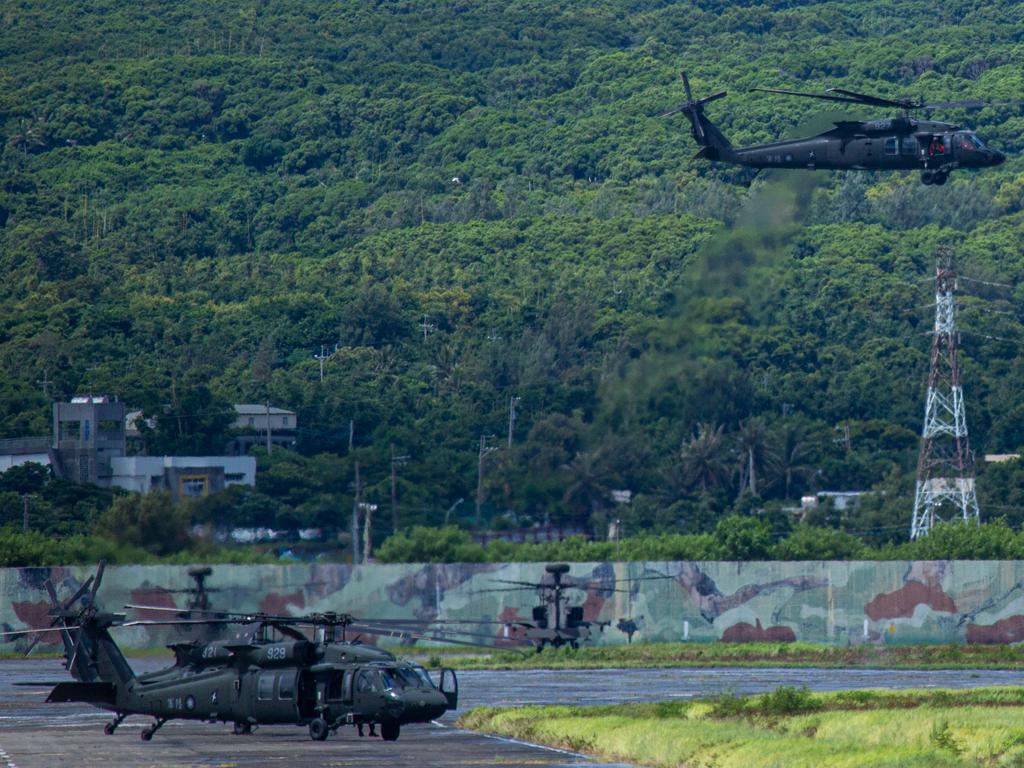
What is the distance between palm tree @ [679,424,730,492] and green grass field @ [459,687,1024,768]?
62.6 m

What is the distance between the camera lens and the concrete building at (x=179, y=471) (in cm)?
10756

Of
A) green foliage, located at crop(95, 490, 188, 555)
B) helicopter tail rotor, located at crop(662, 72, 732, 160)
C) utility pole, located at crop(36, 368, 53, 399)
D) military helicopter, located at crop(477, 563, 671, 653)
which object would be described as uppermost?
helicopter tail rotor, located at crop(662, 72, 732, 160)

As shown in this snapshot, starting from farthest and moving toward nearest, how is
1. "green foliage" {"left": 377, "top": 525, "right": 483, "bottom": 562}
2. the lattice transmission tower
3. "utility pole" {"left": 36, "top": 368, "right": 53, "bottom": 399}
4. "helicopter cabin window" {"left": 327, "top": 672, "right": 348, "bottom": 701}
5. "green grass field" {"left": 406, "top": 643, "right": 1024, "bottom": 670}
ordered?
1. "utility pole" {"left": 36, "top": 368, "right": 53, "bottom": 399}
2. the lattice transmission tower
3. "green foliage" {"left": 377, "top": 525, "right": 483, "bottom": 562}
4. "green grass field" {"left": 406, "top": 643, "right": 1024, "bottom": 670}
5. "helicopter cabin window" {"left": 327, "top": 672, "right": 348, "bottom": 701}

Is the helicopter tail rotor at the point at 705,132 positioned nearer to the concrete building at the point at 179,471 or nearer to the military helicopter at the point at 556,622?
the military helicopter at the point at 556,622

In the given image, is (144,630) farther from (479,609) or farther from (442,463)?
(442,463)

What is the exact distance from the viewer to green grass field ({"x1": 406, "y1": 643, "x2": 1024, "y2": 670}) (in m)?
70.8

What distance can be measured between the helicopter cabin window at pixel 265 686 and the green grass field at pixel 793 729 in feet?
18.5

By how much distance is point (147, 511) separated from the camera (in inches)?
2990

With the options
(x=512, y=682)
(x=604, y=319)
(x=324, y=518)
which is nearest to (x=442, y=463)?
(x=324, y=518)

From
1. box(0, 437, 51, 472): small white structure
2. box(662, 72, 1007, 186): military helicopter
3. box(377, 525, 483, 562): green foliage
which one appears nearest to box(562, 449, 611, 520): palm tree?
box(377, 525, 483, 562): green foliage

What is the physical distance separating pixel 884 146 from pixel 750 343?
Result: 55.1 m

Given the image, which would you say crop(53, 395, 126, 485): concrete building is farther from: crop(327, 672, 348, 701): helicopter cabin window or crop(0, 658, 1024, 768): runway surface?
crop(327, 672, 348, 701): helicopter cabin window

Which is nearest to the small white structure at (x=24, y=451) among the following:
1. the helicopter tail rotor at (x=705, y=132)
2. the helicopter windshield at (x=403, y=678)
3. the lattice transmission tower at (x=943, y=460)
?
the lattice transmission tower at (x=943, y=460)

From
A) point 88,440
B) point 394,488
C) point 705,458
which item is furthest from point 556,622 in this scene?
point 88,440
